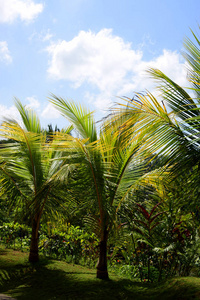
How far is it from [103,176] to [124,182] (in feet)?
1.40

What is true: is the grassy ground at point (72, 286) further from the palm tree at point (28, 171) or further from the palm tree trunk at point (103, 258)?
the palm tree at point (28, 171)

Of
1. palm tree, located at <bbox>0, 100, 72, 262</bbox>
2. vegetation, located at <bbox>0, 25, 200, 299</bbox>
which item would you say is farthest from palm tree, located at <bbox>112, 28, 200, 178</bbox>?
palm tree, located at <bbox>0, 100, 72, 262</bbox>

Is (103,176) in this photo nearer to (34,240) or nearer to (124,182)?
(124,182)

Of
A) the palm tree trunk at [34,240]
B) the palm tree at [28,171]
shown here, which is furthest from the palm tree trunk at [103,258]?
the palm tree trunk at [34,240]

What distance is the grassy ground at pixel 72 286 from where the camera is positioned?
473 centimetres

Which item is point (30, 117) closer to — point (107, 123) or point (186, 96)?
point (107, 123)

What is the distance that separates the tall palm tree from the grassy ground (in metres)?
0.49

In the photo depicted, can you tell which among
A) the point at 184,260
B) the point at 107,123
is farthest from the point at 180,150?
the point at 184,260

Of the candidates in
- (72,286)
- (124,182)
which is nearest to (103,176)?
(124,182)

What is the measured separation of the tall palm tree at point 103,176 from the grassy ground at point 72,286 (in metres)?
0.49

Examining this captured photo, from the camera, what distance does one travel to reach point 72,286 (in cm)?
532

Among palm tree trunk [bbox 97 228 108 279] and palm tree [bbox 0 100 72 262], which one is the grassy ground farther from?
palm tree [bbox 0 100 72 262]

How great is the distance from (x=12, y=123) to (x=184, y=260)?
4772mm

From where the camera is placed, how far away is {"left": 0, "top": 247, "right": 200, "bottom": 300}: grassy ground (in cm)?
473
